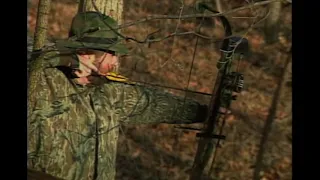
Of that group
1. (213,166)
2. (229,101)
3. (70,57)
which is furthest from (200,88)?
(70,57)

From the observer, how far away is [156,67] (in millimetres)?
2789

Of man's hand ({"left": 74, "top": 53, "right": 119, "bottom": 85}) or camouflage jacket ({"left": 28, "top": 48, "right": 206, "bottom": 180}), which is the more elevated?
man's hand ({"left": 74, "top": 53, "right": 119, "bottom": 85})

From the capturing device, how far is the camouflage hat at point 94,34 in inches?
110

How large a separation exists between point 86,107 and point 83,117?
1.8 inches

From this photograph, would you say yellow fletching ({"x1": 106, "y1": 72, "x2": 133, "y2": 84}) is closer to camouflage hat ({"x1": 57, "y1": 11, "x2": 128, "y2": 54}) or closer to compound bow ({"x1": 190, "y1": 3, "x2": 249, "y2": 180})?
camouflage hat ({"x1": 57, "y1": 11, "x2": 128, "y2": 54})

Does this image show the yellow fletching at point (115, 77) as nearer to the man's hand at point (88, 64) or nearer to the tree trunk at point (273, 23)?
the man's hand at point (88, 64)

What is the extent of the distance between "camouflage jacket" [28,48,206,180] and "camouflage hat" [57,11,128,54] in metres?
0.08

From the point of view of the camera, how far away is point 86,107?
9.22ft

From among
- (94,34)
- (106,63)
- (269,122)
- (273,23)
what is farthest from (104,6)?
(269,122)

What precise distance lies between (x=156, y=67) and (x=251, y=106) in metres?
0.44

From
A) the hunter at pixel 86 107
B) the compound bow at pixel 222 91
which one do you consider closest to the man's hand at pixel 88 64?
the hunter at pixel 86 107

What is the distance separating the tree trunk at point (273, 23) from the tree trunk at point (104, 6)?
632mm

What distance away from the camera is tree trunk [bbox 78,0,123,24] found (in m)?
2.81

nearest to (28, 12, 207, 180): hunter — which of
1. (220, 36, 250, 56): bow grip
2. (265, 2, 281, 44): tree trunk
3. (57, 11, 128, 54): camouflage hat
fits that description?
(57, 11, 128, 54): camouflage hat
